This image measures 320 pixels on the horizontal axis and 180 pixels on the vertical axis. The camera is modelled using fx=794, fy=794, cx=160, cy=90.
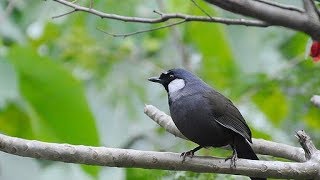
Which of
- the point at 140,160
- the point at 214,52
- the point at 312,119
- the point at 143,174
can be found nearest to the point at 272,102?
the point at 312,119

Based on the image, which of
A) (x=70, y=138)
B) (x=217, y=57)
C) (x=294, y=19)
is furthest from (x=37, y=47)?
(x=294, y=19)

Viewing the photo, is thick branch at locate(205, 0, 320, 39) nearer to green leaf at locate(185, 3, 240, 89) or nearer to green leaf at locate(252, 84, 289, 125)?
green leaf at locate(185, 3, 240, 89)

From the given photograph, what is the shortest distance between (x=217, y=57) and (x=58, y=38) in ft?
4.10

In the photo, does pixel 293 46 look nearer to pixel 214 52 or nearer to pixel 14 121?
pixel 214 52

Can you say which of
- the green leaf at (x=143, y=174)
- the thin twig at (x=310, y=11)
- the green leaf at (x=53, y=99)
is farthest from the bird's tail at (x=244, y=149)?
the thin twig at (x=310, y=11)

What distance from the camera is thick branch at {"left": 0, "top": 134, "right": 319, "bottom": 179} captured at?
2.37 metres

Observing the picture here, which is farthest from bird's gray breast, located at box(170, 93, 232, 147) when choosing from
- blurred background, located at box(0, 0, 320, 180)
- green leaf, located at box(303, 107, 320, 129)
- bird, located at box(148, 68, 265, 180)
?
green leaf, located at box(303, 107, 320, 129)

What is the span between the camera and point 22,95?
4.27m

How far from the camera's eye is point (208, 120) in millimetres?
3033

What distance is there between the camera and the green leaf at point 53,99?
13.5ft

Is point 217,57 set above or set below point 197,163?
below

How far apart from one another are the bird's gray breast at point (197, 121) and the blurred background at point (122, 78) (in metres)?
0.28

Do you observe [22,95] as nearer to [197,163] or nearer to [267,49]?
[197,163]

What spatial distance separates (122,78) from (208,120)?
94.9 inches
